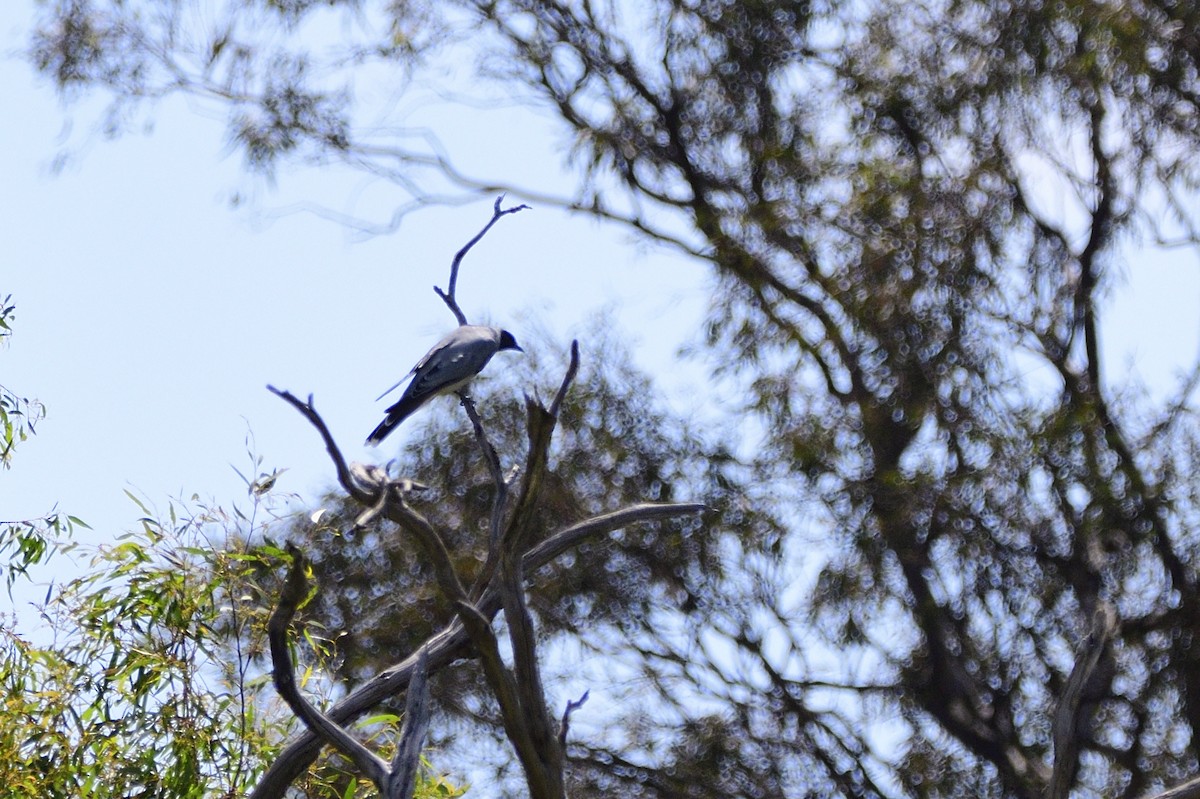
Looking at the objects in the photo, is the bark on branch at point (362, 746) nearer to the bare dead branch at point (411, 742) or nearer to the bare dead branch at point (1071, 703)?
the bare dead branch at point (411, 742)

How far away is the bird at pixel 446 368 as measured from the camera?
4172 millimetres

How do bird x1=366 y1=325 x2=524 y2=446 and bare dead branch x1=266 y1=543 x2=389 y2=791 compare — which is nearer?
bare dead branch x1=266 y1=543 x2=389 y2=791

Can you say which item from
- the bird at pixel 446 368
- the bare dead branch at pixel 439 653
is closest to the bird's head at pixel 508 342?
the bird at pixel 446 368

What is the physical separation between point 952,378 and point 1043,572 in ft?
2.93

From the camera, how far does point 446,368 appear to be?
4367 millimetres

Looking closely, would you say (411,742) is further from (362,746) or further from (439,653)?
(439,653)

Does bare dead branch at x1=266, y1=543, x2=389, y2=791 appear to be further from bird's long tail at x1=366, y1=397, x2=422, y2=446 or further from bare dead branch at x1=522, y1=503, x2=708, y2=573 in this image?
bird's long tail at x1=366, y1=397, x2=422, y2=446

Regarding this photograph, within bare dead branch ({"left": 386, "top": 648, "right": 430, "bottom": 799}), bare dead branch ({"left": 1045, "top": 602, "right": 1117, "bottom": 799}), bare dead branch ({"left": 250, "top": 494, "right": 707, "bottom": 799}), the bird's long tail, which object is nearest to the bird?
the bird's long tail

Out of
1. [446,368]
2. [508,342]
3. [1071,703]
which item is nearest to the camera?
[1071,703]

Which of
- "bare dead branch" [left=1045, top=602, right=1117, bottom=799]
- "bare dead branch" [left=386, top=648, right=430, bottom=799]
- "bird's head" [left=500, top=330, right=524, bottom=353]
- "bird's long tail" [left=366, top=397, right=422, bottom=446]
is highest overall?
"bird's head" [left=500, top=330, right=524, bottom=353]

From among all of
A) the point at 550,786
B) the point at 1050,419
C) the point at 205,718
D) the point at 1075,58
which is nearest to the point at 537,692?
the point at 550,786

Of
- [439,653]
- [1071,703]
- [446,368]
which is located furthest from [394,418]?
[1071,703]

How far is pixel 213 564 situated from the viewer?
402 cm

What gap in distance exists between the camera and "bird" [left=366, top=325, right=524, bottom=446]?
Result: 417cm
